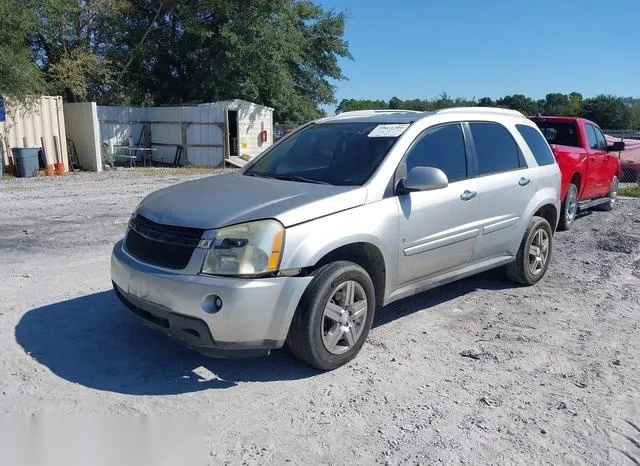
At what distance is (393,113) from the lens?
5.23m

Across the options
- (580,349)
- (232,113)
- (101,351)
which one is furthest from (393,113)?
(232,113)

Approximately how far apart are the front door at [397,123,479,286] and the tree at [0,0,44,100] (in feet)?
51.5

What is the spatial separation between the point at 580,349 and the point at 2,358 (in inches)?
173

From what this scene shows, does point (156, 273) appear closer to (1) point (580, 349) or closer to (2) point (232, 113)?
(1) point (580, 349)

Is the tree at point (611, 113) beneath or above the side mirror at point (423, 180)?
above

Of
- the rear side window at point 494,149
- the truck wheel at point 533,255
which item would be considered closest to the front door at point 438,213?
the rear side window at point 494,149

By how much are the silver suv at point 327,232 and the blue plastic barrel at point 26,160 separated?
14.4m

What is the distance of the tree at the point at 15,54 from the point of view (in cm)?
1628

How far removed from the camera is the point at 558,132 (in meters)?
10.3

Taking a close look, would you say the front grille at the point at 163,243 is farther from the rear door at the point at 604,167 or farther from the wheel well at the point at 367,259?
the rear door at the point at 604,167

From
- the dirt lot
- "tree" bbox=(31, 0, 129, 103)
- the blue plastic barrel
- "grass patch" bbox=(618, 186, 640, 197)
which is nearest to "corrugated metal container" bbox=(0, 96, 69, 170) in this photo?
the blue plastic barrel

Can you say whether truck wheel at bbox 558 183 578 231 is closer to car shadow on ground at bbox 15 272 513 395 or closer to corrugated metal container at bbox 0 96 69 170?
car shadow on ground at bbox 15 272 513 395

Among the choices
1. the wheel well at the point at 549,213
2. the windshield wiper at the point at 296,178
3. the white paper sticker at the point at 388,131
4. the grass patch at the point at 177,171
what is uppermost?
the white paper sticker at the point at 388,131

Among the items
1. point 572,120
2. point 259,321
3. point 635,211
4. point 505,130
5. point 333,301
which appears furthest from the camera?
point 635,211
